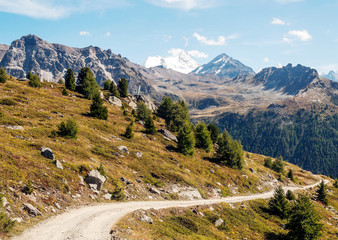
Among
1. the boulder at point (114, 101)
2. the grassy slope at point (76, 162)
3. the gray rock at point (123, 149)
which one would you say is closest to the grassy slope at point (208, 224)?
the grassy slope at point (76, 162)

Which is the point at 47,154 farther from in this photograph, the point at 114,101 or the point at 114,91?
the point at 114,91

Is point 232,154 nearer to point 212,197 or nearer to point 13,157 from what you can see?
point 212,197

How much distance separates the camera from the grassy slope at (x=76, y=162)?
2266cm

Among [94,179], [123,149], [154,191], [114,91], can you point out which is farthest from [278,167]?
[94,179]

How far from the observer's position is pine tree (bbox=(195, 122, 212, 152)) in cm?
7300

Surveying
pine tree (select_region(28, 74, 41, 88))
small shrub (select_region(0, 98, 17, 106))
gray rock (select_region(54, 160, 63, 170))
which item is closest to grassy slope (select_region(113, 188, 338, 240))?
gray rock (select_region(54, 160, 63, 170))

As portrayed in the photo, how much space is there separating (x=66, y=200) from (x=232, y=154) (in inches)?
2119

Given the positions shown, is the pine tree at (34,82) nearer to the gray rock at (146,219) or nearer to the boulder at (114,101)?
the boulder at (114,101)

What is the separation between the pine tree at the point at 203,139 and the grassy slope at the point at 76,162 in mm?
3753

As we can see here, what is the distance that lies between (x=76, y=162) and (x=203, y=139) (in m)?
49.5

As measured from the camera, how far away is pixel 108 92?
108m

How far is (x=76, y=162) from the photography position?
31844 mm

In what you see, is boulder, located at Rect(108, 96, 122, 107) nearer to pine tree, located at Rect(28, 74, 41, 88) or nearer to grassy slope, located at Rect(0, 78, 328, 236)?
grassy slope, located at Rect(0, 78, 328, 236)

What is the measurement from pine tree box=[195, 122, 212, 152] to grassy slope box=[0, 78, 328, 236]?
3.75m
